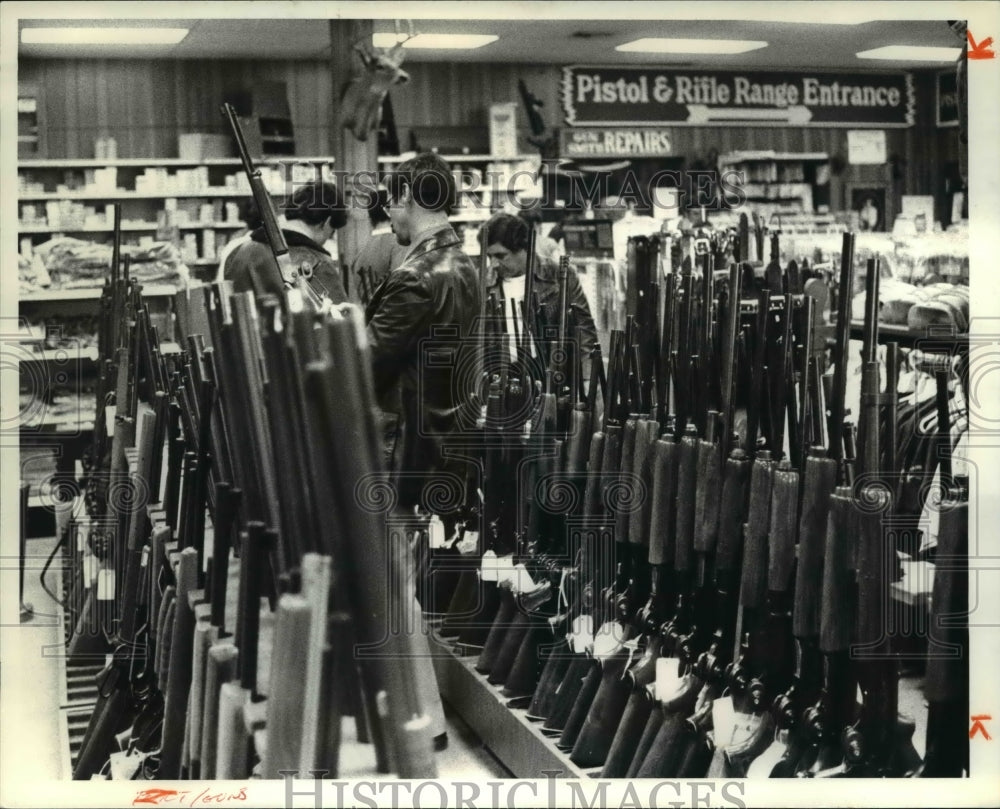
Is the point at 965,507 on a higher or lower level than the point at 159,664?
higher

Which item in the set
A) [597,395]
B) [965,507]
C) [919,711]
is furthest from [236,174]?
[919,711]

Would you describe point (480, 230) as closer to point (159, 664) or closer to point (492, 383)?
point (492, 383)

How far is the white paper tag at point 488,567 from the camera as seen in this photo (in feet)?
8.93

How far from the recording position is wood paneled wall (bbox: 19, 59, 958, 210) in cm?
264

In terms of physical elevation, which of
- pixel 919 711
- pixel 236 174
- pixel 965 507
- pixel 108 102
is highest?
pixel 108 102

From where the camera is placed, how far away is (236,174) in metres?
2.65

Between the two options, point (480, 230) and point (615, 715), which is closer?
point (615, 715)

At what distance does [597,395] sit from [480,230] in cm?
45

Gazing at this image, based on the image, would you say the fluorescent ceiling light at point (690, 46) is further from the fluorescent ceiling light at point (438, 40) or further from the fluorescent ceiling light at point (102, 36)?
the fluorescent ceiling light at point (102, 36)

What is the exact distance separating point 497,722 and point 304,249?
3.72 ft

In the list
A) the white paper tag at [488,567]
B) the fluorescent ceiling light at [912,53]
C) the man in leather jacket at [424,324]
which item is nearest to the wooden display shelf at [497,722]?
the white paper tag at [488,567]

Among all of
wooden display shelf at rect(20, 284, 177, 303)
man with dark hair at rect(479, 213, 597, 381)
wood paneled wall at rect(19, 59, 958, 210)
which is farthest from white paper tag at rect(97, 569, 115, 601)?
man with dark hair at rect(479, 213, 597, 381)

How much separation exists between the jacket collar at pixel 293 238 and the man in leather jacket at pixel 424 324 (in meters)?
0.17

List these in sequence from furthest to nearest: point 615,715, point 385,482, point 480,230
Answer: point 480,230
point 615,715
point 385,482
